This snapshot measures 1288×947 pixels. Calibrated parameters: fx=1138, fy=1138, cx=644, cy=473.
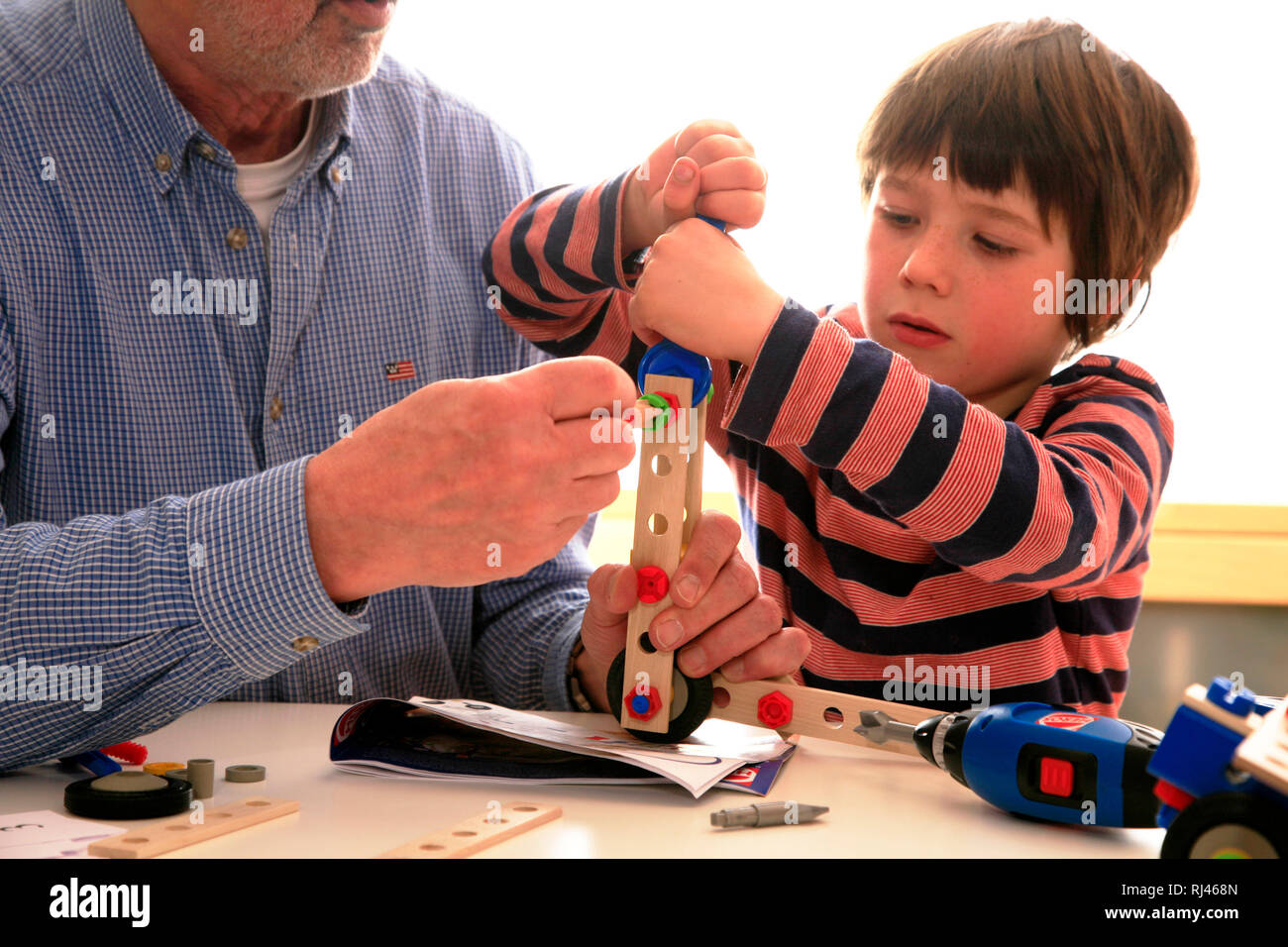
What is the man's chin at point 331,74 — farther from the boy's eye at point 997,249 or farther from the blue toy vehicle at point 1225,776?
the blue toy vehicle at point 1225,776

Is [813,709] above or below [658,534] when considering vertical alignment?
below

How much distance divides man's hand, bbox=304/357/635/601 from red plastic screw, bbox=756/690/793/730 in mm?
228

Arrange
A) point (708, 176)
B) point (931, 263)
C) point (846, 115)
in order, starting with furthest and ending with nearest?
point (846, 115) < point (931, 263) < point (708, 176)

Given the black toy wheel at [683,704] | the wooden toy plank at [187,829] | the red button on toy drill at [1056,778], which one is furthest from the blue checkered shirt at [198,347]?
the red button on toy drill at [1056,778]

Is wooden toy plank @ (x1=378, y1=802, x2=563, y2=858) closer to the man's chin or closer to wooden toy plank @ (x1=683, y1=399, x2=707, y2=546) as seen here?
wooden toy plank @ (x1=683, y1=399, x2=707, y2=546)

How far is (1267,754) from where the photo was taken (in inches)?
21.1

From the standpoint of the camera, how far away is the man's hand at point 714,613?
85 cm

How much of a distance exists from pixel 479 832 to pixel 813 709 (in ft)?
1.07

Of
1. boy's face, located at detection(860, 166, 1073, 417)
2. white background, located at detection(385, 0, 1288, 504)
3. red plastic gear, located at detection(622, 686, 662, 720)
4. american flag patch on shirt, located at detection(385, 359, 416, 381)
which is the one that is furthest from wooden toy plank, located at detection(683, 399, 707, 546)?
white background, located at detection(385, 0, 1288, 504)

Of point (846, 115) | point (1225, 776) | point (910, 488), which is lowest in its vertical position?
point (1225, 776)

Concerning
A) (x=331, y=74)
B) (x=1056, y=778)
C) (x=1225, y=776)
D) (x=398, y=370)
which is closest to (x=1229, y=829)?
(x=1225, y=776)

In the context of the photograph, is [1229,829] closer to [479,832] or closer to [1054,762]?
[1054,762]

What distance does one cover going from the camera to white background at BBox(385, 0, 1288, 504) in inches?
71.0
